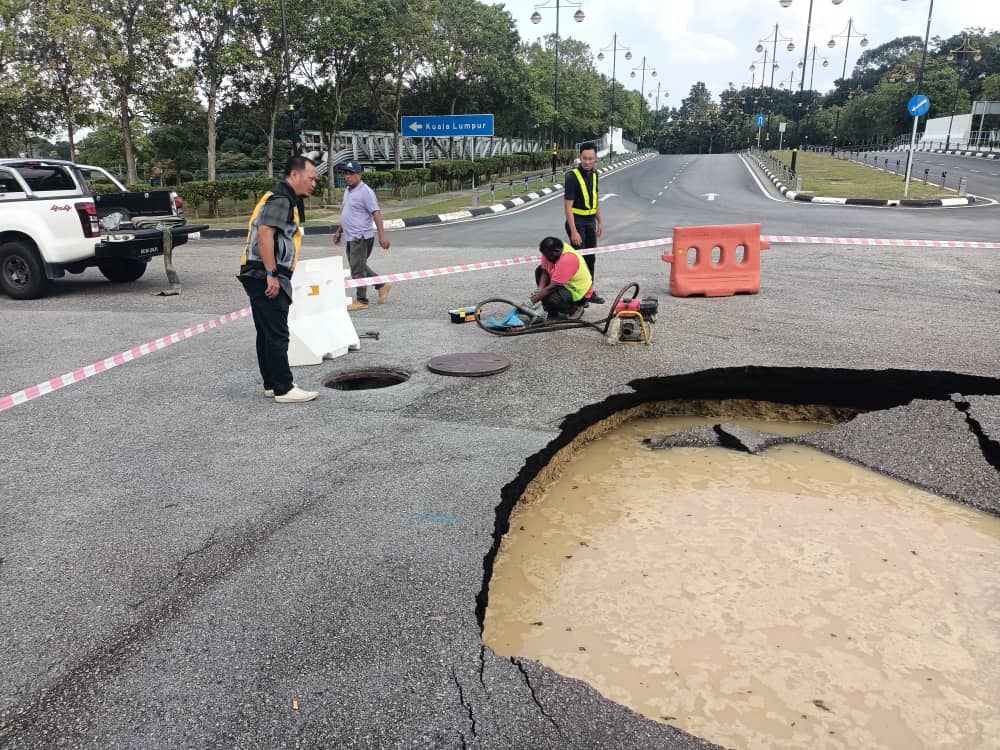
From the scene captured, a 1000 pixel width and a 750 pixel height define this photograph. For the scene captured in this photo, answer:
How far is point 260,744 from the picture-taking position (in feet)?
7.04

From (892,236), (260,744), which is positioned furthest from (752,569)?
(892,236)

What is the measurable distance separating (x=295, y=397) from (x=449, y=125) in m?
25.6

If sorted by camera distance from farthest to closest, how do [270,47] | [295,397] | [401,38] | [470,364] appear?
[401,38] → [270,47] → [470,364] → [295,397]

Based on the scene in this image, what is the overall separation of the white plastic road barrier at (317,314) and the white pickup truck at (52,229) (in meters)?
4.77

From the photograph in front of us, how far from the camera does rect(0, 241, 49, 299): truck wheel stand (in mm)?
9375

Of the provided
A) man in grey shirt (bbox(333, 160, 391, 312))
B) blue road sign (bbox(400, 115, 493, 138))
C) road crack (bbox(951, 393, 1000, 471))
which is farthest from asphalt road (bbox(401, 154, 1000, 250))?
road crack (bbox(951, 393, 1000, 471))

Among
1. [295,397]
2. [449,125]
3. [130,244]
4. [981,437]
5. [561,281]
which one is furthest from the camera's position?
[449,125]

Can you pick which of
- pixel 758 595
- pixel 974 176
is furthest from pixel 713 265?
pixel 974 176

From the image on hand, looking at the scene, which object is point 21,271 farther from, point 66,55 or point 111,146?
point 111,146

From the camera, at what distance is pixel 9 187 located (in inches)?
363

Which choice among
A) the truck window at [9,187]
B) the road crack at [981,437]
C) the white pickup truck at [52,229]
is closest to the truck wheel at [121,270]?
Result: the white pickup truck at [52,229]

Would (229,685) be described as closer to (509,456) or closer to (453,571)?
(453,571)

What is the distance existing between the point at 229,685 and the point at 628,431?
3.39 m

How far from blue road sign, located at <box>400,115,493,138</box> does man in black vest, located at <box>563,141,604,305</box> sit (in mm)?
21192
